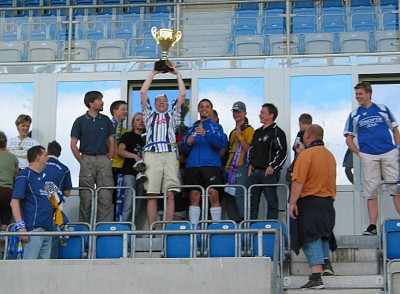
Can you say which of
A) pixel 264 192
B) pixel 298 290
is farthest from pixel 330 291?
pixel 264 192

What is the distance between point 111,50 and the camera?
15.5m

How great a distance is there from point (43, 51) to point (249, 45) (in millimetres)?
3003

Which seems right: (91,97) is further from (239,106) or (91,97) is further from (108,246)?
(108,246)

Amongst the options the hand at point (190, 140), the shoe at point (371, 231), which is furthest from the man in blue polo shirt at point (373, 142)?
the hand at point (190, 140)

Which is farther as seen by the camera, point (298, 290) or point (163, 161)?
point (163, 161)

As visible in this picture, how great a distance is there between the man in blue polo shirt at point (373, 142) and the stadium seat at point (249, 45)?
8.05 ft

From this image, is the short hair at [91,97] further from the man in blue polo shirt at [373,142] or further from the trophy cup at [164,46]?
the man in blue polo shirt at [373,142]

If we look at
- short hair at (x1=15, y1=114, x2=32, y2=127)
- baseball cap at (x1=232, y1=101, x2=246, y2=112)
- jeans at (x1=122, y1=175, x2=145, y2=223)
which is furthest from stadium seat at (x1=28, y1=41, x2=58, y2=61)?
baseball cap at (x1=232, y1=101, x2=246, y2=112)

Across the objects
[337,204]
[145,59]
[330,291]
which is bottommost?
[330,291]

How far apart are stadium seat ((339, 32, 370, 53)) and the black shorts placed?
121 inches

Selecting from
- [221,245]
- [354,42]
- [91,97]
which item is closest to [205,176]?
[221,245]

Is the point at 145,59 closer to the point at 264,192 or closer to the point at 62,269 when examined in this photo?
the point at 264,192

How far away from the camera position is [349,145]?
13.1 meters

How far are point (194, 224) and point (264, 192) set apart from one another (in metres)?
0.92
